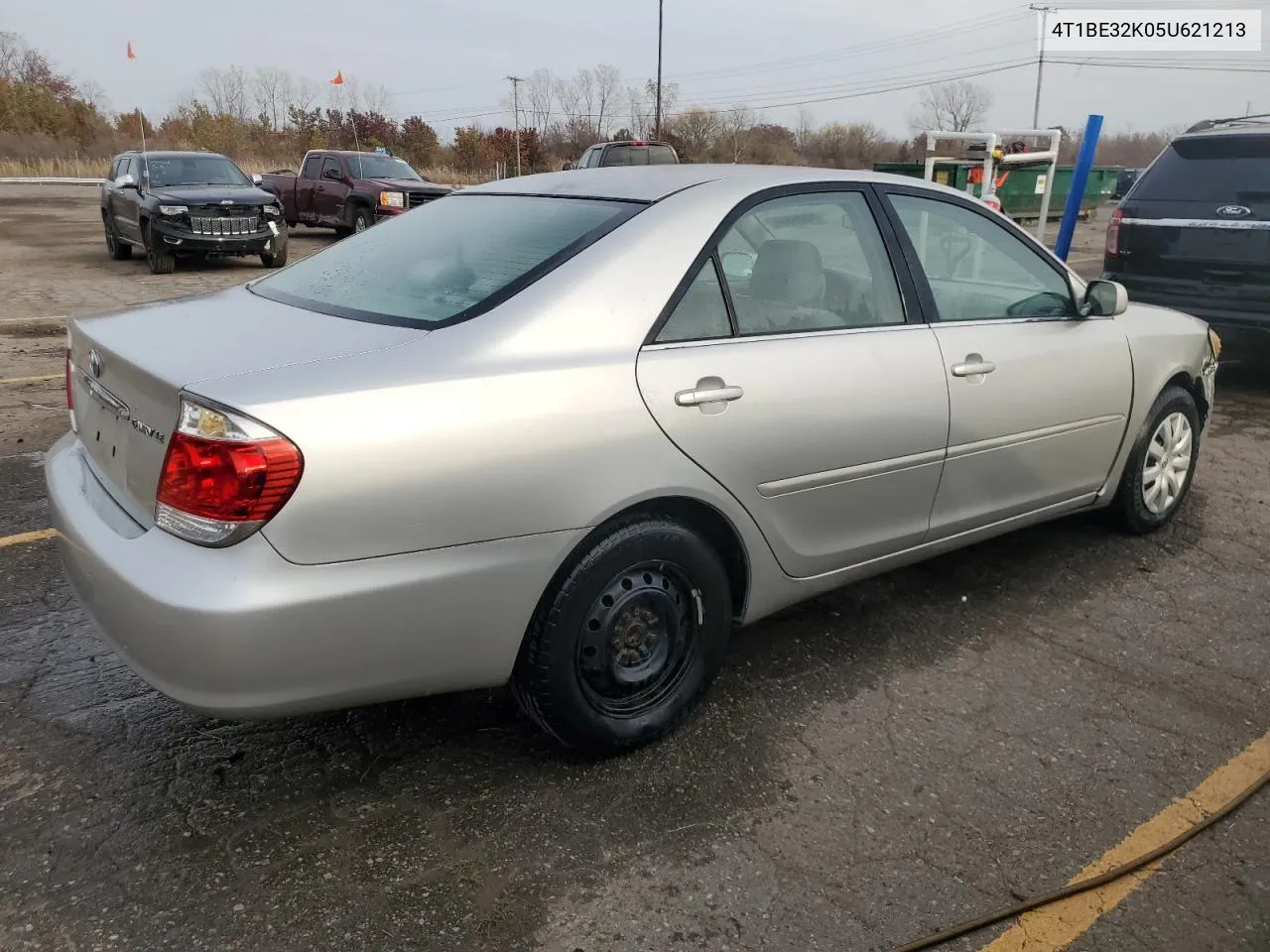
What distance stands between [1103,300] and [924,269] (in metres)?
0.95

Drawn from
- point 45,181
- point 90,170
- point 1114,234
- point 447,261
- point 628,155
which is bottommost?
point 1114,234

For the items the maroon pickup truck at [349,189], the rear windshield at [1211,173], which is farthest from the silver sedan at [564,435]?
the maroon pickup truck at [349,189]

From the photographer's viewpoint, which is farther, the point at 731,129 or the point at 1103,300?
the point at 731,129

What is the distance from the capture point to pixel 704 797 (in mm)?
2646

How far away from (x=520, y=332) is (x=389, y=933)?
139 centimetres

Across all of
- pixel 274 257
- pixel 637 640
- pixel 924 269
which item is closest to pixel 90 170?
pixel 274 257

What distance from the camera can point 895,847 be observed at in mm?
2477

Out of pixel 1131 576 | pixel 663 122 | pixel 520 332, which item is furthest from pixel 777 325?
pixel 663 122

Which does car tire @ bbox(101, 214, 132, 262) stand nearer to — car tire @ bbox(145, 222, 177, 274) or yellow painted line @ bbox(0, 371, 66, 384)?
car tire @ bbox(145, 222, 177, 274)

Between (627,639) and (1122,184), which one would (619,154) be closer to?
(1122,184)

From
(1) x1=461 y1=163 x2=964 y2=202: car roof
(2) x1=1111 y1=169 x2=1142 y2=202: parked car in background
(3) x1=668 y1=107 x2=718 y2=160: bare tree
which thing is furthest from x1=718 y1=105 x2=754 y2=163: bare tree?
(1) x1=461 y1=163 x2=964 y2=202: car roof

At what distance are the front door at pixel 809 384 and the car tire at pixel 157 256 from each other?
1241cm

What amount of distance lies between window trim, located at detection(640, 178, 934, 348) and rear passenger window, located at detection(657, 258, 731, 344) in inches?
0.5

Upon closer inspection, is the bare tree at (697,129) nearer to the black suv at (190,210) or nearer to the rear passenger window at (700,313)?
the black suv at (190,210)
